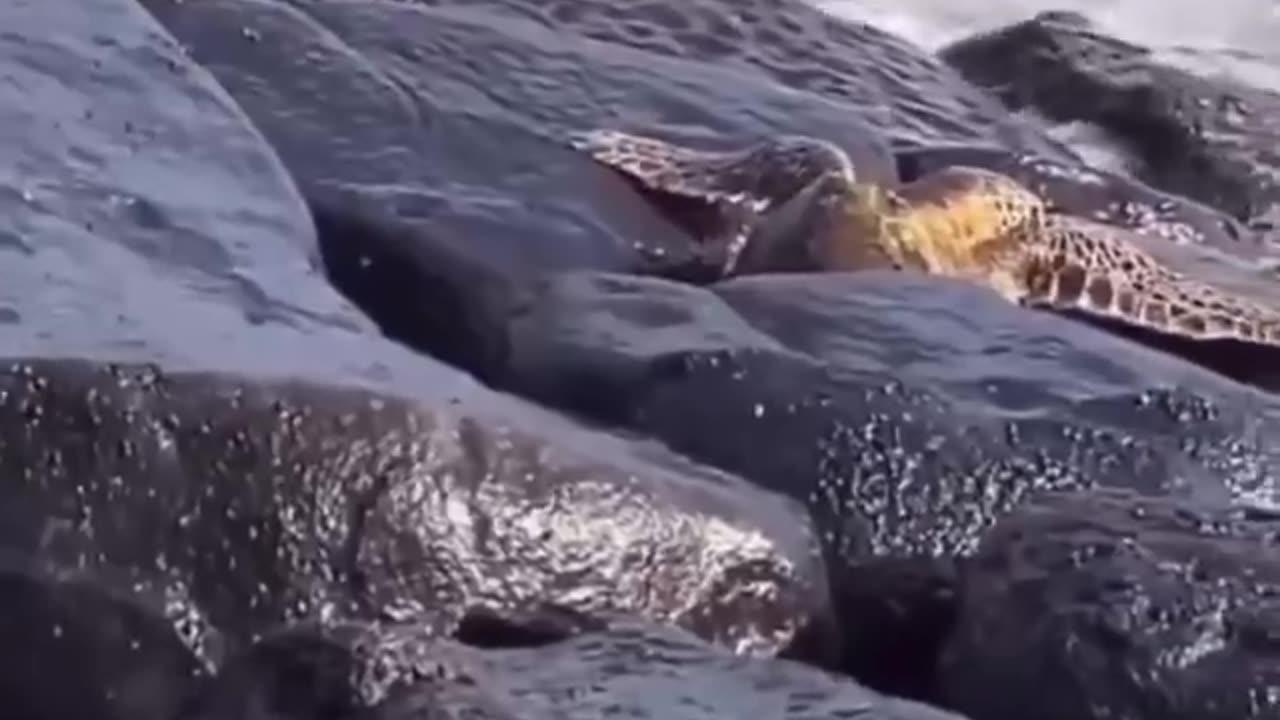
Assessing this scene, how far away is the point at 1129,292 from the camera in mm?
7020

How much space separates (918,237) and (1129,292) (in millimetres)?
532

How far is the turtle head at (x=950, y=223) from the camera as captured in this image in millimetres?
6988

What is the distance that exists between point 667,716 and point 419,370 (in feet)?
3.51

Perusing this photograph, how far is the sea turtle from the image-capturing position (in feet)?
22.3

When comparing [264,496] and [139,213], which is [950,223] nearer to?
[139,213]

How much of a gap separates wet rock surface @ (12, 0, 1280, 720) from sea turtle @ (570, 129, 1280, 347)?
0.69ft

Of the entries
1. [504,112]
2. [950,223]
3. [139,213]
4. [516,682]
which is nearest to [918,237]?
[950,223]

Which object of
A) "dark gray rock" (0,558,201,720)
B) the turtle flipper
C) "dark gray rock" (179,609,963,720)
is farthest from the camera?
the turtle flipper

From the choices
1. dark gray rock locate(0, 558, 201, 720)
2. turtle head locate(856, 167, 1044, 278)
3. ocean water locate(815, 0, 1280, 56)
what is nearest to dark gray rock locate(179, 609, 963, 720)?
dark gray rock locate(0, 558, 201, 720)

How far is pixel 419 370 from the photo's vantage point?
466 centimetres

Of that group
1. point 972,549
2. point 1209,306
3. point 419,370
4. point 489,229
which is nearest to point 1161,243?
point 1209,306

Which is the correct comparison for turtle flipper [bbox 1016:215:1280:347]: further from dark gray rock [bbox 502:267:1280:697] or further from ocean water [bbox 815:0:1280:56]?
ocean water [bbox 815:0:1280:56]

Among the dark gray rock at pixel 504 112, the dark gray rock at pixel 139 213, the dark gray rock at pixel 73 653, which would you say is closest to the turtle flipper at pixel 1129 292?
the dark gray rock at pixel 504 112

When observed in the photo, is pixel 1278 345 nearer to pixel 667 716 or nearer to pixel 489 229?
pixel 489 229
